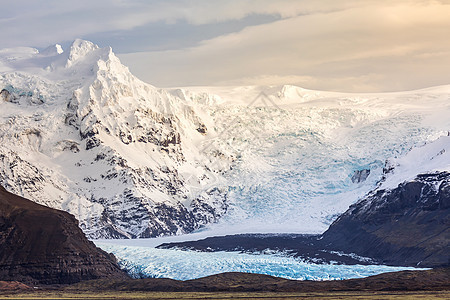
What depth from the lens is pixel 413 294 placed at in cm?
16250

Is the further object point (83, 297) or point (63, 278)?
point (63, 278)

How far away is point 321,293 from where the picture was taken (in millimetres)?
171875

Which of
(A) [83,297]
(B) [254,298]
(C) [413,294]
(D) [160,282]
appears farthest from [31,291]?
(C) [413,294]

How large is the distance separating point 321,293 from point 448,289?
24771 mm

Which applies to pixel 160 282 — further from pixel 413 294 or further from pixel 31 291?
pixel 413 294

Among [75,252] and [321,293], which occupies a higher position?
[75,252]

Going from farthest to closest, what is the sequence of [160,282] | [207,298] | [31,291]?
1. [160,282]
2. [31,291]
3. [207,298]

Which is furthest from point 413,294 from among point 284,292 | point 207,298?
point 207,298

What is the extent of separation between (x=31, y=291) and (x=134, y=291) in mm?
21162

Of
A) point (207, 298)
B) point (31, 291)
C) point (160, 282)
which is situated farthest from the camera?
point (160, 282)

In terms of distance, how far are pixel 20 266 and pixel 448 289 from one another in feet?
297

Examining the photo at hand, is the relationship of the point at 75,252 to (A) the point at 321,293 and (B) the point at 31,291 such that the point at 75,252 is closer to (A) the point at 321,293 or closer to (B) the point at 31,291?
(B) the point at 31,291

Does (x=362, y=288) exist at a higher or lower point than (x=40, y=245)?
lower

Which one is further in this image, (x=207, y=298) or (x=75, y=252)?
(x=75, y=252)
